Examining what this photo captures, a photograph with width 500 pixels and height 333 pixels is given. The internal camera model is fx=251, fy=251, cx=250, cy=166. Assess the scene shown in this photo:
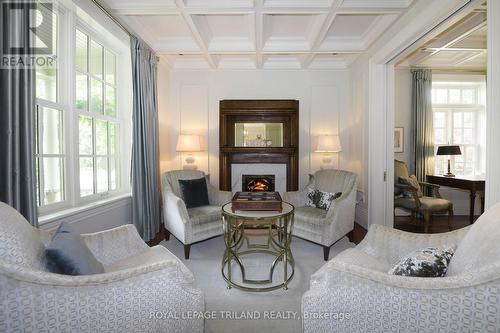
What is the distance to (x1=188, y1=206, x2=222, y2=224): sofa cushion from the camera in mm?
2860

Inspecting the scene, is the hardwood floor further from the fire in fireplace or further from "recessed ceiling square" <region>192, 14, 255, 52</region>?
"recessed ceiling square" <region>192, 14, 255, 52</region>

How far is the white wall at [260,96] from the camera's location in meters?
4.37

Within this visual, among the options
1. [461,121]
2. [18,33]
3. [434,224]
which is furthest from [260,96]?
[461,121]

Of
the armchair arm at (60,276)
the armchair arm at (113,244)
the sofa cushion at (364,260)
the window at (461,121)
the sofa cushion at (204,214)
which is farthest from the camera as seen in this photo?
the window at (461,121)

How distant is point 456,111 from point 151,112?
18.4 ft

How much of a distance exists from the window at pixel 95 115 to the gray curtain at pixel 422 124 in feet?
16.2

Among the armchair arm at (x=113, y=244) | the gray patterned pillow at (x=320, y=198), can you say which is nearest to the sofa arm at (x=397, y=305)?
the armchair arm at (x=113, y=244)

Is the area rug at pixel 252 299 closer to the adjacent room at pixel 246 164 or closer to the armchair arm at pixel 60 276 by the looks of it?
the adjacent room at pixel 246 164

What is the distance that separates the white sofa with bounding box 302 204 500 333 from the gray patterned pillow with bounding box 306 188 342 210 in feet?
6.09

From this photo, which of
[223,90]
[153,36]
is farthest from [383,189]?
[153,36]

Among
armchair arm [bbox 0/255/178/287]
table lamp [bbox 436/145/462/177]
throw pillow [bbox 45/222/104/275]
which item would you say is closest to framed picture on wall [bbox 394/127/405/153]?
table lamp [bbox 436/145/462/177]

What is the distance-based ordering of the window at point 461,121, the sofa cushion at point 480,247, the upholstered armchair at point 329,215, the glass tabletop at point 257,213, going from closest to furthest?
the sofa cushion at point 480,247
the glass tabletop at point 257,213
the upholstered armchair at point 329,215
the window at point 461,121

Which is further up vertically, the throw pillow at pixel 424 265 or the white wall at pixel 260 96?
the white wall at pixel 260 96

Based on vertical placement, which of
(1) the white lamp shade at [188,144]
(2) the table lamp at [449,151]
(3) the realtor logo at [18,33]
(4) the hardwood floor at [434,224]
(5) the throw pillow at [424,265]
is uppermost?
(3) the realtor logo at [18,33]
